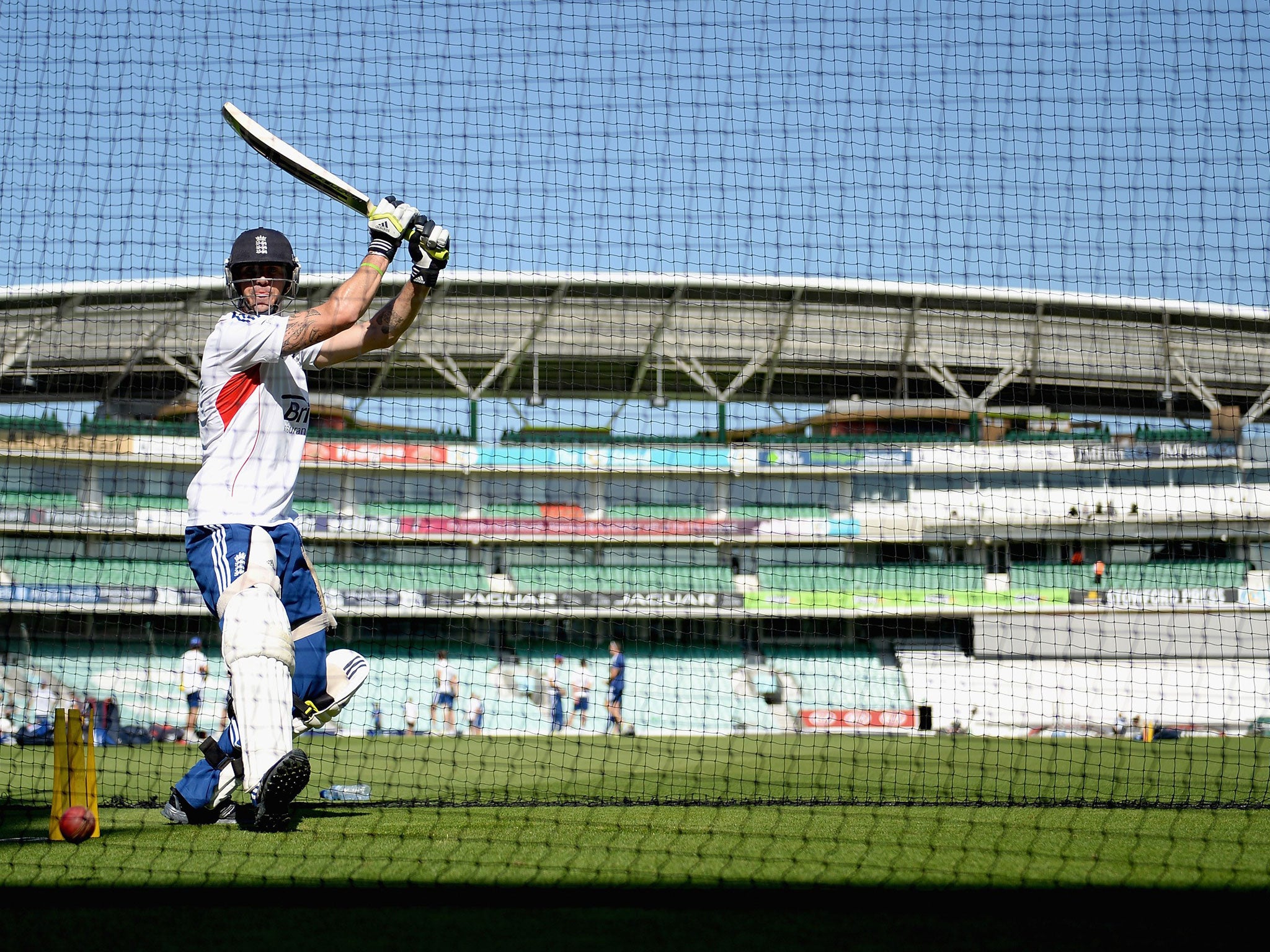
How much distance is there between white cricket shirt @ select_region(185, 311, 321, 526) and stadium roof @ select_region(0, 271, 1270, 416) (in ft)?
56.2

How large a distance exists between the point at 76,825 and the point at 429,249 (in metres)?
2.88

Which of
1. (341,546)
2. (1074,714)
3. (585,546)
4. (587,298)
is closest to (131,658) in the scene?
(341,546)

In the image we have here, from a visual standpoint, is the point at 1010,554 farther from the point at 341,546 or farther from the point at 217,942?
the point at 217,942

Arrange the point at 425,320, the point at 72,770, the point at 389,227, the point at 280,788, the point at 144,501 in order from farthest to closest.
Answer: the point at 144,501 → the point at 425,320 → the point at 72,770 → the point at 389,227 → the point at 280,788

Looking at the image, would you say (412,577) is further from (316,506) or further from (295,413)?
(295,413)

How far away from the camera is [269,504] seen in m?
4.35

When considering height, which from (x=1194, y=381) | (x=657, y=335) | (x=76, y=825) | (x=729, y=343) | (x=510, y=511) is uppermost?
(x=729, y=343)

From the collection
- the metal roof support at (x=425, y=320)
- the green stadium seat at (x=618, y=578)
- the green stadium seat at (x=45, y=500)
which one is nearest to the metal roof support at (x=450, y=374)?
the metal roof support at (x=425, y=320)

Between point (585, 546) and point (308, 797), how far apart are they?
20.7 meters

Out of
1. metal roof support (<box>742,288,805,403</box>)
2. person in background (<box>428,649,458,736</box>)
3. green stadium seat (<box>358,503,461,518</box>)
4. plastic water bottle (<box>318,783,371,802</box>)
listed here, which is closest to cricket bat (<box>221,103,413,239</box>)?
plastic water bottle (<box>318,783,371,802</box>)

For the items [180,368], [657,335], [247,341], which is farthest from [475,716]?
[247,341]

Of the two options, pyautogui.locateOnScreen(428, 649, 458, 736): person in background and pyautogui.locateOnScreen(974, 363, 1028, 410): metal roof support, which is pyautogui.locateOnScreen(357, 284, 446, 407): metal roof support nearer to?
pyautogui.locateOnScreen(428, 649, 458, 736): person in background

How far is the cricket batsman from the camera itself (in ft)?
12.3

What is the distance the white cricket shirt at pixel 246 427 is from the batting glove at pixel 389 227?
472mm
